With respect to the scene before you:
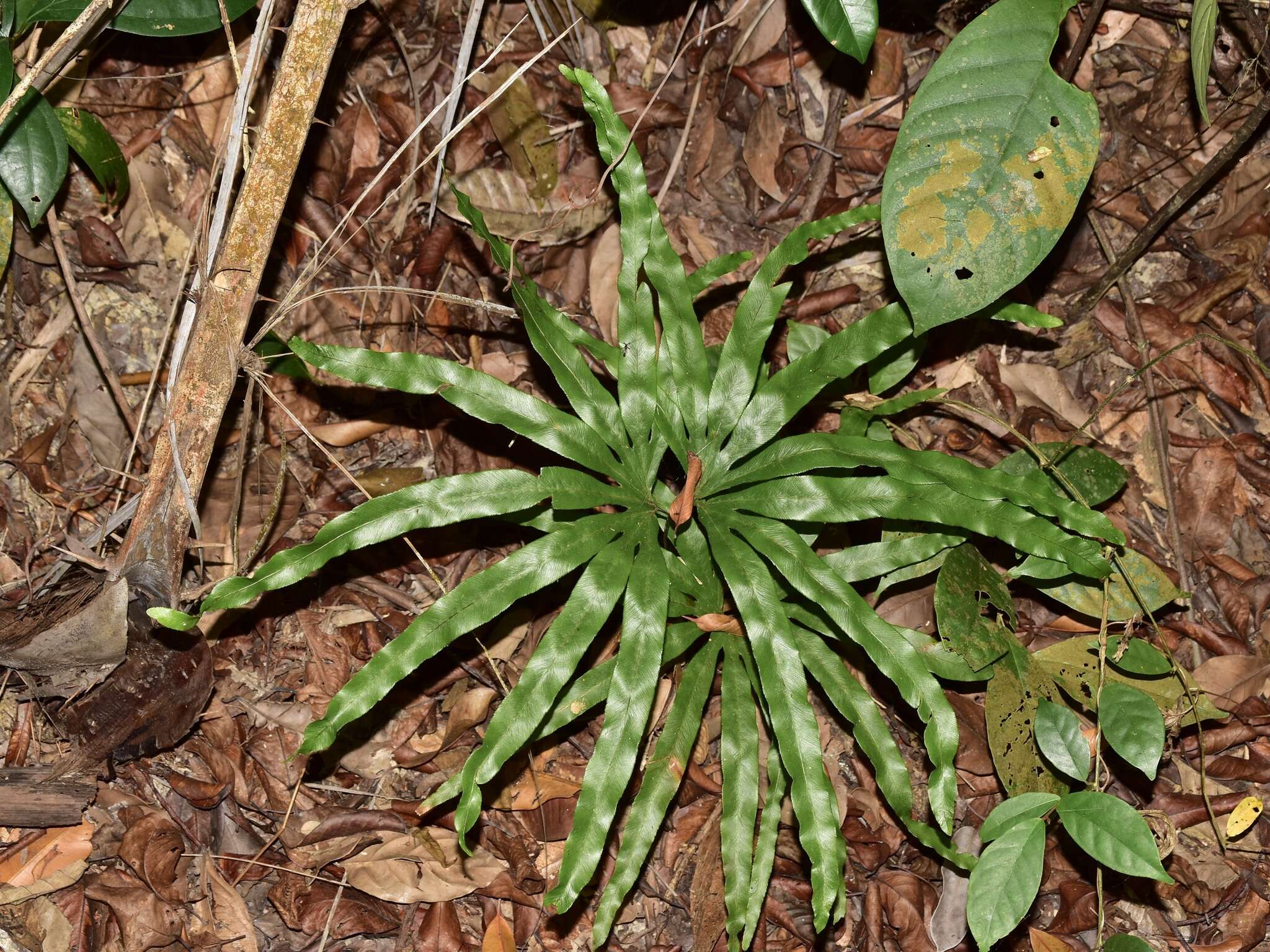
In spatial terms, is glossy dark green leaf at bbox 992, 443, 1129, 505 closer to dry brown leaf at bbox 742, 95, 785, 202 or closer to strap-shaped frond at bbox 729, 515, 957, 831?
strap-shaped frond at bbox 729, 515, 957, 831

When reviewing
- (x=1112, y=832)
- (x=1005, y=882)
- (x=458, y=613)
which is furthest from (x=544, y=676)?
(x=1112, y=832)

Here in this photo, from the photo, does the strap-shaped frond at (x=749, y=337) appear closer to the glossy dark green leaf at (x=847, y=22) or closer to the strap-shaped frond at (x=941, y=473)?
the strap-shaped frond at (x=941, y=473)

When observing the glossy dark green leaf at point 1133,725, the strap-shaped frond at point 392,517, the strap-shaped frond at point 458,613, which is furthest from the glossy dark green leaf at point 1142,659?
the strap-shaped frond at point 392,517

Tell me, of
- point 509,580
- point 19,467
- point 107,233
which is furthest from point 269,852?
point 107,233

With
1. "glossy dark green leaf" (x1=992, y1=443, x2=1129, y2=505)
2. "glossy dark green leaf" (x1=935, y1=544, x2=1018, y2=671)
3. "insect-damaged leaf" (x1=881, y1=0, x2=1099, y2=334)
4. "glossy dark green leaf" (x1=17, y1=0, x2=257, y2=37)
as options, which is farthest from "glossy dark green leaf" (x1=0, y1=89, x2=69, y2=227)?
"glossy dark green leaf" (x1=992, y1=443, x2=1129, y2=505)

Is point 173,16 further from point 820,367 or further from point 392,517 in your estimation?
point 820,367
